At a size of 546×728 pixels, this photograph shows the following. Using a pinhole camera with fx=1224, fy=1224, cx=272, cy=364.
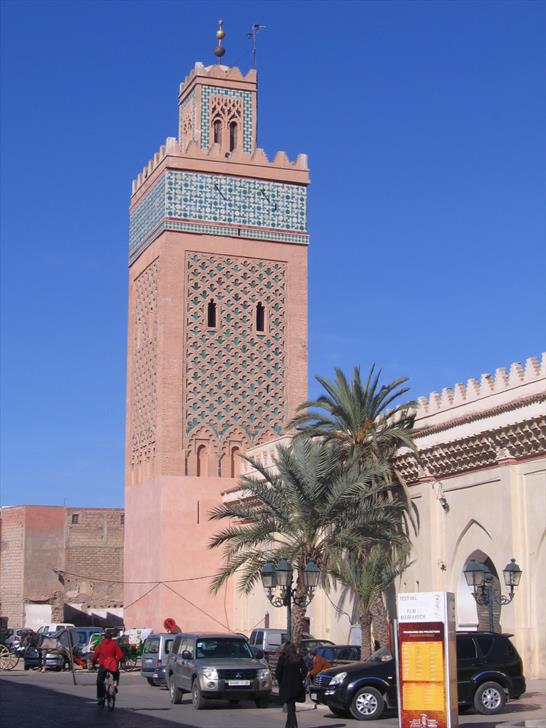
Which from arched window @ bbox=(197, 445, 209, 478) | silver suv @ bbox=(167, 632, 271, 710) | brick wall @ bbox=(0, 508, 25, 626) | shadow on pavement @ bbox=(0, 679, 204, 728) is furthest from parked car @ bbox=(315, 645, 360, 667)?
brick wall @ bbox=(0, 508, 25, 626)

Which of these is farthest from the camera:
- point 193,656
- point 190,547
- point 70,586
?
point 70,586

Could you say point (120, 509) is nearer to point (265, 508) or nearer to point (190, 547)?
point (190, 547)

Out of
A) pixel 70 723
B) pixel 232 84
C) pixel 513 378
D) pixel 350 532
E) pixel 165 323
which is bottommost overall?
pixel 70 723

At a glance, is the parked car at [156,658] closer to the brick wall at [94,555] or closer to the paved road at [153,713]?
the paved road at [153,713]

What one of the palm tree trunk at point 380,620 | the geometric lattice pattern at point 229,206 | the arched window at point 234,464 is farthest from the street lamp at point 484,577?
the geometric lattice pattern at point 229,206

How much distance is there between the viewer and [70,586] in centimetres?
4384

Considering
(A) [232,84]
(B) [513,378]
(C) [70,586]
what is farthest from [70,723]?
(C) [70,586]

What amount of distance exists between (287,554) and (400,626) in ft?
32.3

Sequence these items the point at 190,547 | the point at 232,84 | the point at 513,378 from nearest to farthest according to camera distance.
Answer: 1. the point at 513,378
2. the point at 190,547
3. the point at 232,84

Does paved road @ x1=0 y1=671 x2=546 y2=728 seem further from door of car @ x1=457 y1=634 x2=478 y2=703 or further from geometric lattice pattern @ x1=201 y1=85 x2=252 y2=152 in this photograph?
geometric lattice pattern @ x1=201 y1=85 x2=252 y2=152

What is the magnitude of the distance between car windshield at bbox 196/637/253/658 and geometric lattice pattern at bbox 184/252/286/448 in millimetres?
13109

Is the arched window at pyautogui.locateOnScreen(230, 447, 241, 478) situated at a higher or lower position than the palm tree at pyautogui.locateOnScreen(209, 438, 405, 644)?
higher

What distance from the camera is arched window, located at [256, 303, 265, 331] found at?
107 ft

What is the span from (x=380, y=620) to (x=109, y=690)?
7.72 m
